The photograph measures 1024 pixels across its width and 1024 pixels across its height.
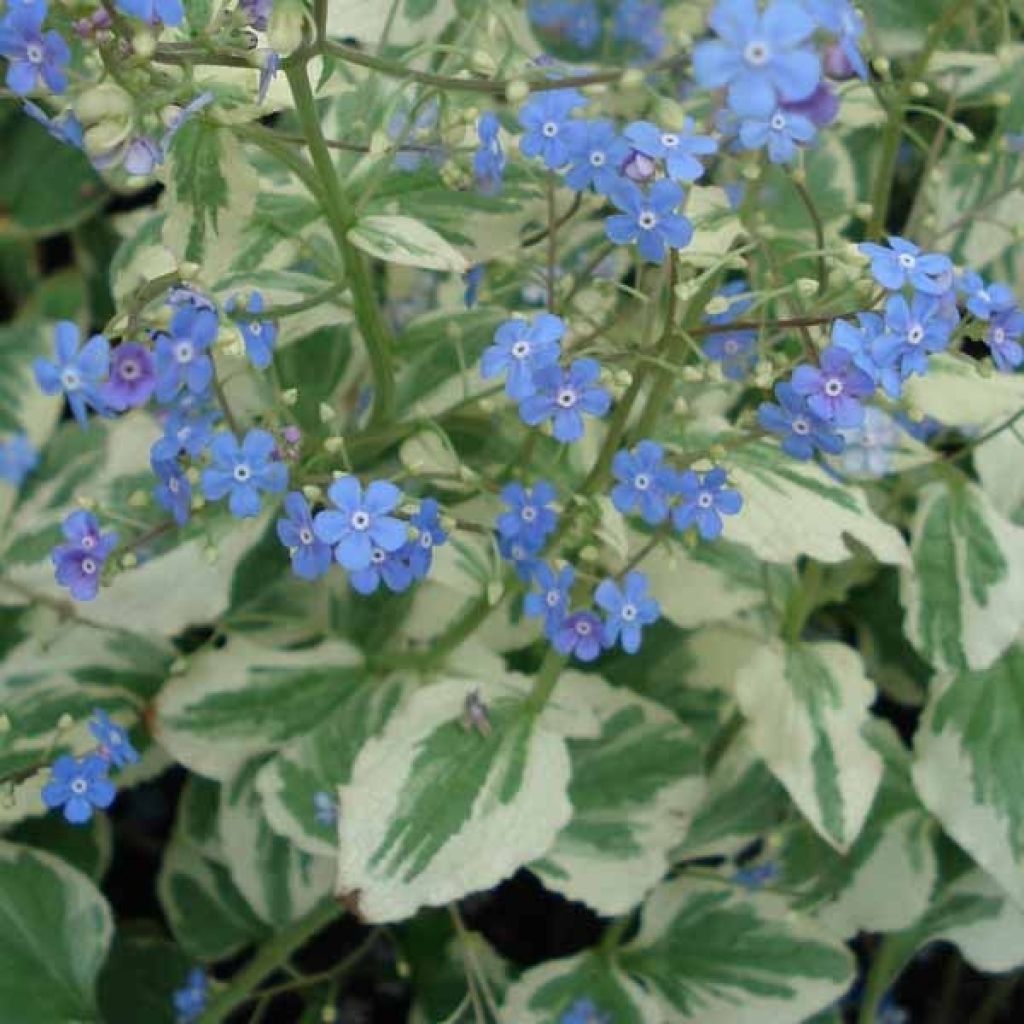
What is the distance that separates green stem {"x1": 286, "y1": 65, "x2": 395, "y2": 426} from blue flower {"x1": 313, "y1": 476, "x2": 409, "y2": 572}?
0.30m

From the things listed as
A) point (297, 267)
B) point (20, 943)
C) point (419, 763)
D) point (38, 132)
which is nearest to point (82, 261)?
point (38, 132)

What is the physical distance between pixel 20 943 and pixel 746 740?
3.11 ft

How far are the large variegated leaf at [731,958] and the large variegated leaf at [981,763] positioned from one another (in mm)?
221

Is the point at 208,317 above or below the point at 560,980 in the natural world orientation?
above

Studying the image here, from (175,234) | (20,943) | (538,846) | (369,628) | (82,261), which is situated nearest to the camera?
(175,234)

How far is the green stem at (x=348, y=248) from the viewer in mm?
1338

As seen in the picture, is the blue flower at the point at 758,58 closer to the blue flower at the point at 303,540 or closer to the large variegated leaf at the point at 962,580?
the blue flower at the point at 303,540

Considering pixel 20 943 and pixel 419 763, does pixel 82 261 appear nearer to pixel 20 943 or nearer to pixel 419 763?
pixel 20 943

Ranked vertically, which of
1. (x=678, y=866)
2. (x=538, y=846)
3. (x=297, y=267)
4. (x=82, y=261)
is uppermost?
(x=297, y=267)

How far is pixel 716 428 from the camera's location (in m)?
1.72

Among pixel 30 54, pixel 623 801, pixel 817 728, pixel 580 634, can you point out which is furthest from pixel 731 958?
pixel 30 54

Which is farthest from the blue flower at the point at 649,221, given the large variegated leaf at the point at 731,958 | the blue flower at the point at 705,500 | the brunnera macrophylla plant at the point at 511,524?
the large variegated leaf at the point at 731,958

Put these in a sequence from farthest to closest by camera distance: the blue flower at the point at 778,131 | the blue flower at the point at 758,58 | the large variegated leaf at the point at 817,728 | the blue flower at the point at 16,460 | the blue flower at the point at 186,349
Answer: the blue flower at the point at 16,460 < the large variegated leaf at the point at 817,728 < the blue flower at the point at 186,349 < the blue flower at the point at 778,131 < the blue flower at the point at 758,58

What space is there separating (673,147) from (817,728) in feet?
2.66
